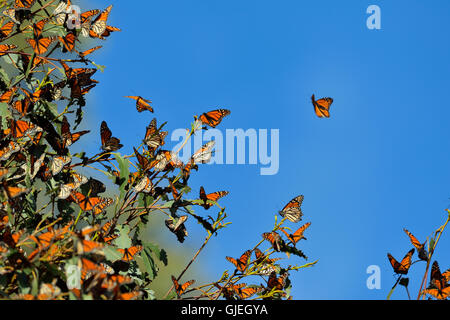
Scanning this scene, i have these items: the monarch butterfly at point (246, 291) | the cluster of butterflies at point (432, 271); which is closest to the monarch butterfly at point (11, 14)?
the monarch butterfly at point (246, 291)

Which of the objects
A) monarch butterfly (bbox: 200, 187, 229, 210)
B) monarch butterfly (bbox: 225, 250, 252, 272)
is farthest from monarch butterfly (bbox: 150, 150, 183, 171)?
monarch butterfly (bbox: 225, 250, 252, 272)

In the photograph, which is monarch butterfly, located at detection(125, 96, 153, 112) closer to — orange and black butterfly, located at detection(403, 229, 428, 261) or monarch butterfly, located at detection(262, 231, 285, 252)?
monarch butterfly, located at detection(262, 231, 285, 252)

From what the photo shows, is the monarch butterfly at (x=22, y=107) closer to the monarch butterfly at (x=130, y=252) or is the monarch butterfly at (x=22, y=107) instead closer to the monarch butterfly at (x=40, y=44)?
the monarch butterfly at (x=40, y=44)

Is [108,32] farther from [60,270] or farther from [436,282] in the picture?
[436,282]

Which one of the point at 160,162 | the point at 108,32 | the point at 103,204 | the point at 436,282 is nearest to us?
the point at 436,282

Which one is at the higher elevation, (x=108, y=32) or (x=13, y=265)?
(x=108, y=32)
